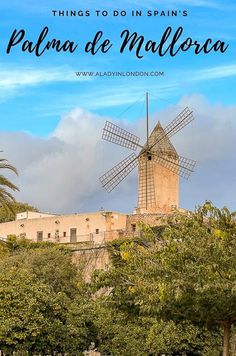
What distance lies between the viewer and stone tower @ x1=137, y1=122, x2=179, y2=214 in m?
60.4

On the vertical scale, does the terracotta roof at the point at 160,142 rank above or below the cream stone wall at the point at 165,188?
above

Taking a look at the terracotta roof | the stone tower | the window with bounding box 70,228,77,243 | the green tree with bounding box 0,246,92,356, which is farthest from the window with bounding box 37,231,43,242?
the green tree with bounding box 0,246,92,356

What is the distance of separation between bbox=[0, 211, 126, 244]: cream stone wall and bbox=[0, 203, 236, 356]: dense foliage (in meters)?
24.3

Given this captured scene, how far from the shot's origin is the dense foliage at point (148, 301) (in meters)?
20.0

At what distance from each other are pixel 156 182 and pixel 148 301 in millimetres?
39167

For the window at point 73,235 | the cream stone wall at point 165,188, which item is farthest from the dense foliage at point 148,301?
the cream stone wall at point 165,188

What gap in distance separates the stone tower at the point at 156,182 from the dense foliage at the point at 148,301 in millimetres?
26591

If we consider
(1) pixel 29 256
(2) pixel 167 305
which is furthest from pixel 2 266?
(2) pixel 167 305

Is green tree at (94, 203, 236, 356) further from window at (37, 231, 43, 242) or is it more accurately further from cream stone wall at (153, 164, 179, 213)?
window at (37, 231, 43, 242)

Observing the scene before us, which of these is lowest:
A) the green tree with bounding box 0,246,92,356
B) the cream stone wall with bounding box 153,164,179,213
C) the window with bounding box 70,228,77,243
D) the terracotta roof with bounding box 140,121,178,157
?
the green tree with bounding box 0,246,92,356

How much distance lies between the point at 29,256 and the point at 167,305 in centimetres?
3084

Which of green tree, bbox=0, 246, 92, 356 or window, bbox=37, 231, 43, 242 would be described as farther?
window, bbox=37, 231, 43, 242

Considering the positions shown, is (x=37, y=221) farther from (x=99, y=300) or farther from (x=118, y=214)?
(x=99, y=300)

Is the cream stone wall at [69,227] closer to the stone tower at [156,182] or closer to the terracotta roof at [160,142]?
the stone tower at [156,182]
